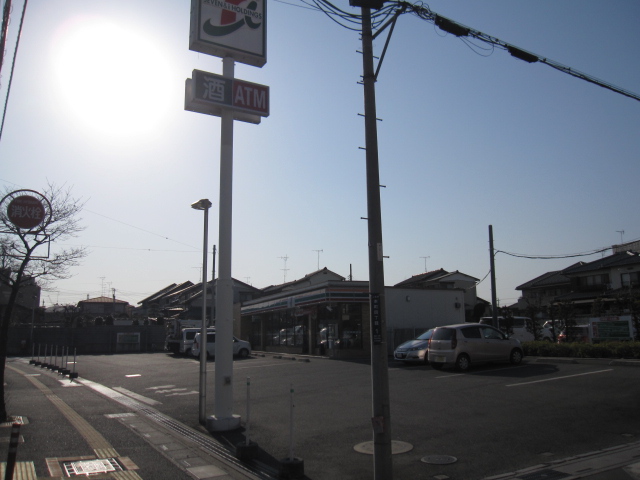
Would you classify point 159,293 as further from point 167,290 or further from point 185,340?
point 185,340

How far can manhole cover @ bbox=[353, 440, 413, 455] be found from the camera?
25.4 ft

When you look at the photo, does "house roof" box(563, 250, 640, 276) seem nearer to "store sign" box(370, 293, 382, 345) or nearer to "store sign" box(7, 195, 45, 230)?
"store sign" box(370, 293, 382, 345)

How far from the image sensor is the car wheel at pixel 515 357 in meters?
17.8

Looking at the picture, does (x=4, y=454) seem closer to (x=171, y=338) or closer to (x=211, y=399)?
(x=211, y=399)

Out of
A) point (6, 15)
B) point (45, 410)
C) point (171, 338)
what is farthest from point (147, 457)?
point (171, 338)

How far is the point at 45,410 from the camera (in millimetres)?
11758

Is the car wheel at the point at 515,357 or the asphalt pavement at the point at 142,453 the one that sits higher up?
the car wheel at the point at 515,357

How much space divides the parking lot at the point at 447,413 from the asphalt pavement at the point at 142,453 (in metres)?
0.42

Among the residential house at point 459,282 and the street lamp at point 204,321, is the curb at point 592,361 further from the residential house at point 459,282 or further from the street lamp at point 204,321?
the residential house at point 459,282

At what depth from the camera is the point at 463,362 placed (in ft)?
54.9

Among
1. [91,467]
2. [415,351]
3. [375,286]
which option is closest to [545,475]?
[375,286]

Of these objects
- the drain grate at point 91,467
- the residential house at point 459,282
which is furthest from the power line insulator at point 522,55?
the residential house at point 459,282

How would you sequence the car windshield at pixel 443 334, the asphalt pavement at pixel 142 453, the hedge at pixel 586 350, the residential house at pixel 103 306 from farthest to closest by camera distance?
1. the residential house at pixel 103 306
2. the car windshield at pixel 443 334
3. the hedge at pixel 586 350
4. the asphalt pavement at pixel 142 453

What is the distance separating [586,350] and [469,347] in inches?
181
